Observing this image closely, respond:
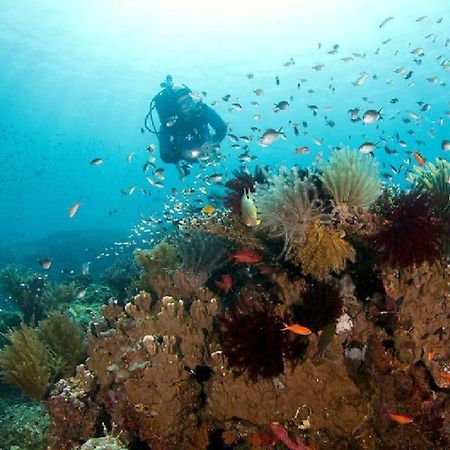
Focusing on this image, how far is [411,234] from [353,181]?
0.99m

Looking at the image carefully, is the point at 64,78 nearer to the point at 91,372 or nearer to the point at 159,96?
→ the point at 159,96

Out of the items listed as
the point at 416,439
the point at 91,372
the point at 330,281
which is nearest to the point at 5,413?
the point at 91,372

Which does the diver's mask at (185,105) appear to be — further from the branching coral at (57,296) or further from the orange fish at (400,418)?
the orange fish at (400,418)

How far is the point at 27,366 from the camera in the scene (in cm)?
668

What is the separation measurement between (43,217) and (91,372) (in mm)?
184018

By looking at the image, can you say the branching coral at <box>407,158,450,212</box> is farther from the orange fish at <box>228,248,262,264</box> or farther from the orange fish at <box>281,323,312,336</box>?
the orange fish at <box>281,323,312,336</box>

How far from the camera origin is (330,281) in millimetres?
5000

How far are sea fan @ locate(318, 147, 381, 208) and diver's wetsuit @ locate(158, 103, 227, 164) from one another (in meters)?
9.48

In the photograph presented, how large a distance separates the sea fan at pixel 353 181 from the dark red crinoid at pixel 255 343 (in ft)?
6.05

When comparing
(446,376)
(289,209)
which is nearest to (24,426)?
(289,209)

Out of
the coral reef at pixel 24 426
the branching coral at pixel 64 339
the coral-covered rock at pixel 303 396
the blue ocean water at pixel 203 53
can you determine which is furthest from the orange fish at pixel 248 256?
the blue ocean water at pixel 203 53

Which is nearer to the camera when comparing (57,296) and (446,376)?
(446,376)

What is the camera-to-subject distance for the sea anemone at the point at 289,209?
496 centimetres

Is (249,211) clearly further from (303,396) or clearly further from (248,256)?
(303,396)
